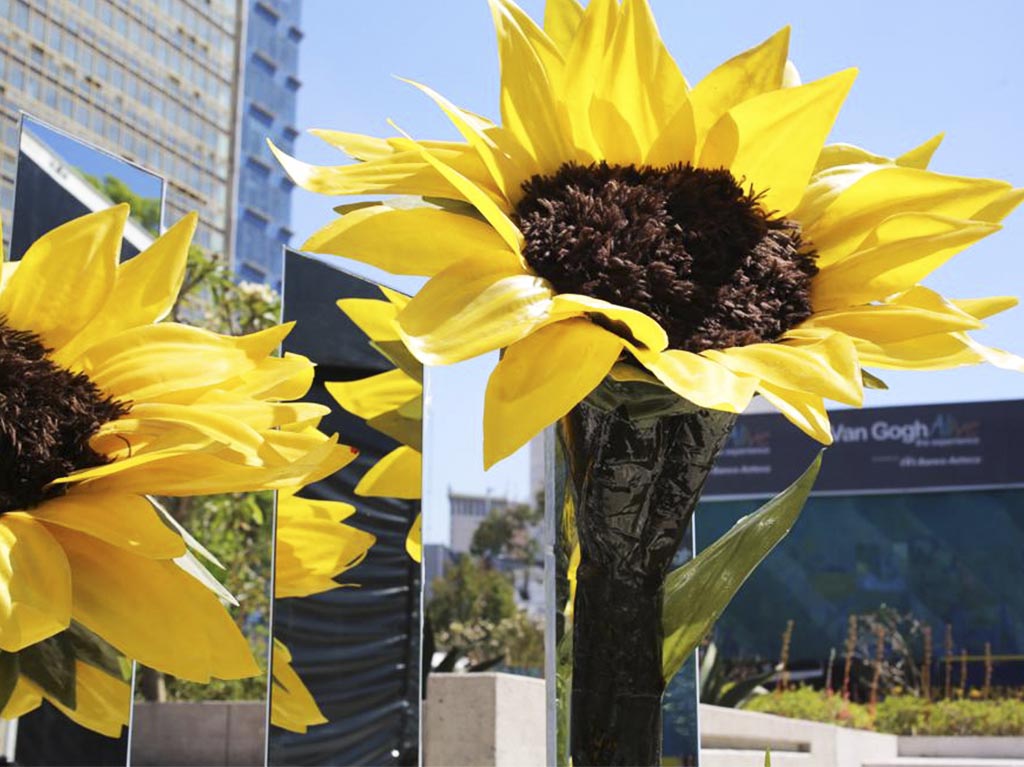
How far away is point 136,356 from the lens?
90 cm

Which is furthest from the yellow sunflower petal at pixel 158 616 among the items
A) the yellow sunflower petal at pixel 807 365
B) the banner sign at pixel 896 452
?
the banner sign at pixel 896 452

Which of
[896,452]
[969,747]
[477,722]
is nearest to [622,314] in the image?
[477,722]

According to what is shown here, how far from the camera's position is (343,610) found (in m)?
3.35

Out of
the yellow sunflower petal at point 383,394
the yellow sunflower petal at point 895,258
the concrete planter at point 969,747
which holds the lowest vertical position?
the concrete planter at point 969,747

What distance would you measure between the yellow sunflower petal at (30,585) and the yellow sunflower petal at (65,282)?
18cm

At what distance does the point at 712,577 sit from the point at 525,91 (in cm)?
29

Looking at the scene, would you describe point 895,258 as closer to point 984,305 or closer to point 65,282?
point 984,305

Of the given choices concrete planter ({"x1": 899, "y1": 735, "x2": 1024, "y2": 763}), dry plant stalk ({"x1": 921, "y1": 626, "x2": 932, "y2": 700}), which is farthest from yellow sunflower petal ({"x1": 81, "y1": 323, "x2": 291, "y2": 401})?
dry plant stalk ({"x1": 921, "y1": 626, "x2": 932, "y2": 700})

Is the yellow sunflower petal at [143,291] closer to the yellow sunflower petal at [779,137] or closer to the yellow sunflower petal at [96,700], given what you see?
the yellow sunflower petal at [96,700]

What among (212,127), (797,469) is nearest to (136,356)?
(797,469)

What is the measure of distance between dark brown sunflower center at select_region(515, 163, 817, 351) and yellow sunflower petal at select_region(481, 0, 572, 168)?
20 millimetres

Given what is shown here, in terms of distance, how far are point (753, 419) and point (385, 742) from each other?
28.4 metres

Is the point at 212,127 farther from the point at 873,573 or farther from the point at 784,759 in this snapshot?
the point at 784,759

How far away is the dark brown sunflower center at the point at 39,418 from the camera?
0.84 m
